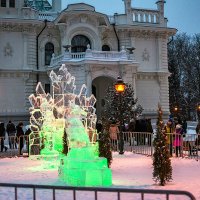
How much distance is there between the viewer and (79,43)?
38.0 m

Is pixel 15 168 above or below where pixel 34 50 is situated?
below

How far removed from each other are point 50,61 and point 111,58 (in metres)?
6.09

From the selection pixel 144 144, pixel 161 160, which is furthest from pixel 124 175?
pixel 144 144

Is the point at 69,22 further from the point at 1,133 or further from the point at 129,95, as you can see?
the point at 1,133

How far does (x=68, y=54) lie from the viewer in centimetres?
3381

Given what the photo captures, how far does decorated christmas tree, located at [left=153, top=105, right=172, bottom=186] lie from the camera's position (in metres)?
10.9

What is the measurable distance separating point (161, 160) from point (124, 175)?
2.05 metres

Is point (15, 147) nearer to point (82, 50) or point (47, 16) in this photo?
point (82, 50)

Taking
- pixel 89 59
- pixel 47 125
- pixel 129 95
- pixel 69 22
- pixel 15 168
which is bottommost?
pixel 15 168

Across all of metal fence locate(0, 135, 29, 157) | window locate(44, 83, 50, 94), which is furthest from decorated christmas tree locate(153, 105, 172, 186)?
window locate(44, 83, 50, 94)

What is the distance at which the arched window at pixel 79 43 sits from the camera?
38.0 meters

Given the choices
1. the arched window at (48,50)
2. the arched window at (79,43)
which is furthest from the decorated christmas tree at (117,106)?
the arched window at (48,50)

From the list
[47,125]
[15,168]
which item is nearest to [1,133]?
[47,125]

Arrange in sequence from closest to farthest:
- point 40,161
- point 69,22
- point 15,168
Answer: point 15,168, point 40,161, point 69,22
